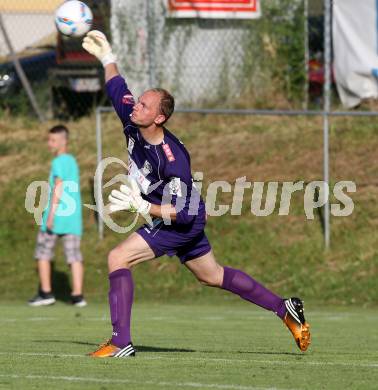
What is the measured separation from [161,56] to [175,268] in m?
4.45

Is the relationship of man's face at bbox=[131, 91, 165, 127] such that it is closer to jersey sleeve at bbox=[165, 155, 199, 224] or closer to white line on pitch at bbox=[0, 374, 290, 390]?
jersey sleeve at bbox=[165, 155, 199, 224]

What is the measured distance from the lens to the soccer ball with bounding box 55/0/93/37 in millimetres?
9906

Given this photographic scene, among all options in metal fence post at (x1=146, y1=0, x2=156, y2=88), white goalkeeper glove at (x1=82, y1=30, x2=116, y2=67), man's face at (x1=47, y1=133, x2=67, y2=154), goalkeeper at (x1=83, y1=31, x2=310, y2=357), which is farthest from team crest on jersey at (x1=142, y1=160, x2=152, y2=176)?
metal fence post at (x1=146, y1=0, x2=156, y2=88)

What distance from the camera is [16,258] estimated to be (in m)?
16.7

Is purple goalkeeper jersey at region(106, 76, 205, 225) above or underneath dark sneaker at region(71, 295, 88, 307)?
above

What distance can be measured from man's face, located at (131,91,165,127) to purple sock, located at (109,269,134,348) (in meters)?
1.03

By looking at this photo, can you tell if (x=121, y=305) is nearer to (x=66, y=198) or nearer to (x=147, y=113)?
(x=147, y=113)

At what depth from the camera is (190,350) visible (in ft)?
29.7

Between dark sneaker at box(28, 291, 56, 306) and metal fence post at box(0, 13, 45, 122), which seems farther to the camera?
metal fence post at box(0, 13, 45, 122)

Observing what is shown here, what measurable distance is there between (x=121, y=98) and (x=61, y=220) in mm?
5975

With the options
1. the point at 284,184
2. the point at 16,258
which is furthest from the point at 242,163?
the point at 16,258

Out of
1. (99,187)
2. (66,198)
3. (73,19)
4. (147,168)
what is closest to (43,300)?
(66,198)

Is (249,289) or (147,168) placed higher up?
(147,168)

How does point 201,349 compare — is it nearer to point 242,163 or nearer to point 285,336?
point 285,336
